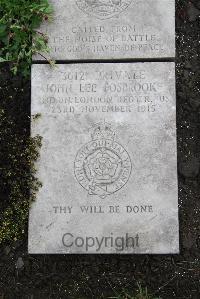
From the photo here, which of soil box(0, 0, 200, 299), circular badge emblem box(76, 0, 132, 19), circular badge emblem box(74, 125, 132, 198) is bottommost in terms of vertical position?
soil box(0, 0, 200, 299)

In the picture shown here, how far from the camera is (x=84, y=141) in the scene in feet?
13.5

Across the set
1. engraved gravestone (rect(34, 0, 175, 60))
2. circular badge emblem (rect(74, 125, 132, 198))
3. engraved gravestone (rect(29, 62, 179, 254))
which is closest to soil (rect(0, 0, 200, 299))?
engraved gravestone (rect(29, 62, 179, 254))

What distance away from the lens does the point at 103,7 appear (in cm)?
434

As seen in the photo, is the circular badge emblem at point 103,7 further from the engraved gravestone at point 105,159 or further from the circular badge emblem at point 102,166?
the circular badge emblem at point 102,166

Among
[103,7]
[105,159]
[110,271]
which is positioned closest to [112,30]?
[103,7]

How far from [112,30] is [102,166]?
113cm

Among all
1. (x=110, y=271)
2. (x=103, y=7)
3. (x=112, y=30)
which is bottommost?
(x=110, y=271)

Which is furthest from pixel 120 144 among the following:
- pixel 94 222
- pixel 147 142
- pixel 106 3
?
pixel 106 3

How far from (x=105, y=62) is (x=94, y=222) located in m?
1.30

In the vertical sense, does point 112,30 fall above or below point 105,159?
above

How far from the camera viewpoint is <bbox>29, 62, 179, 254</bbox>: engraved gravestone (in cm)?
400

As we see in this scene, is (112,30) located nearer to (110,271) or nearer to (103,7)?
(103,7)

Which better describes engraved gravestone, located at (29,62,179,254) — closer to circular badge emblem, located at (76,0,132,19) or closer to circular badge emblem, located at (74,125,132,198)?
circular badge emblem, located at (74,125,132,198)

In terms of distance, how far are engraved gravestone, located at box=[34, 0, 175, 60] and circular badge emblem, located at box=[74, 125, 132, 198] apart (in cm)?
72
